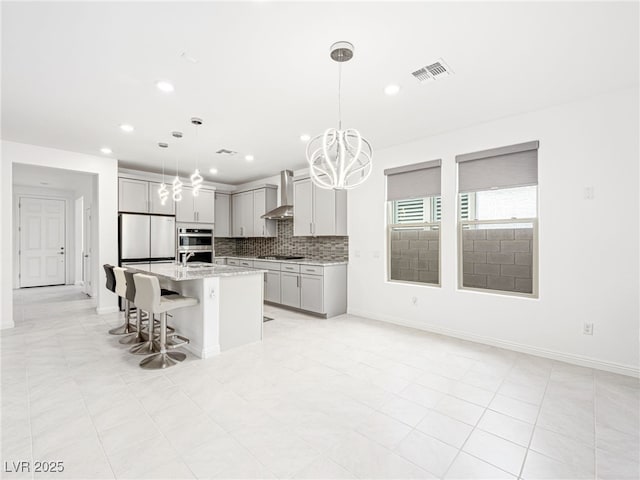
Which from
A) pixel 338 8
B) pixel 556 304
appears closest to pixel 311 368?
pixel 556 304

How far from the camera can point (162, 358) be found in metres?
3.14

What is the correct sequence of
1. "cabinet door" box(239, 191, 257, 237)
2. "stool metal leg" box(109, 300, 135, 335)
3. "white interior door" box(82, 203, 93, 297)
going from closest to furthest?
"stool metal leg" box(109, 300, 135, 335) < "white interior door" box(82, 203, 93, 297) < "cabinet door" box(239, 191, 257, 237)

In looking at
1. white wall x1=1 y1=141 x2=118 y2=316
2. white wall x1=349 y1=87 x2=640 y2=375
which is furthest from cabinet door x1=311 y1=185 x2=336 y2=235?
white wall x1=1 y1=141 x2=118 y2=316

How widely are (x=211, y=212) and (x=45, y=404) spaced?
4885 mm

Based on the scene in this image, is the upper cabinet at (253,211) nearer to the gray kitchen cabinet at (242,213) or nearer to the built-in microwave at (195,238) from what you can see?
the gray kitchen cabinet at (242,213)

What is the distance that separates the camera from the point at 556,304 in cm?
327

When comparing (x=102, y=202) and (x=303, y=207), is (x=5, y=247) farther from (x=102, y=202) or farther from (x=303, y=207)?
(x=303, y=207)

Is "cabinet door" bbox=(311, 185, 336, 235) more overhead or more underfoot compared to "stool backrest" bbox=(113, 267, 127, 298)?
more overhead

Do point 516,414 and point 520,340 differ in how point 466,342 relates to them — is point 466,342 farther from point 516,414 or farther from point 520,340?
point 516,414

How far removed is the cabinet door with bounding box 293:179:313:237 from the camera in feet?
18.8

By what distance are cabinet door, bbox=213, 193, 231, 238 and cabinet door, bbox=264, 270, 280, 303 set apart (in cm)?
210

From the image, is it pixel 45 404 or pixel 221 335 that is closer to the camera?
pixel 45 404

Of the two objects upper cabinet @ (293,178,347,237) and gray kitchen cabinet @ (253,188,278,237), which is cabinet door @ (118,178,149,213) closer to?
gray kitchen cabinet @ (253,188,278,237)

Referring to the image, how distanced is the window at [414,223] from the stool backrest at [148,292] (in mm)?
3200
